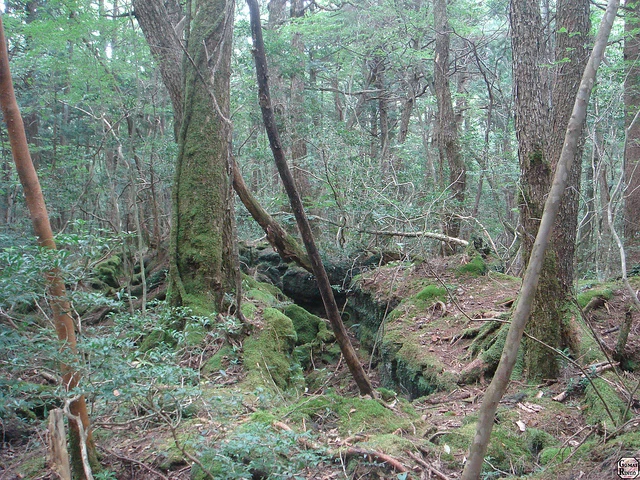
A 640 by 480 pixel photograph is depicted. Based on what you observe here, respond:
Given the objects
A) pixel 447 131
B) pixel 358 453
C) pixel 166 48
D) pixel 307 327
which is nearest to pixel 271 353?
pixel 358 453

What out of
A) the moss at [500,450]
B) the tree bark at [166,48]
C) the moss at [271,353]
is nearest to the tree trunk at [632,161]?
the moss at [500,450]

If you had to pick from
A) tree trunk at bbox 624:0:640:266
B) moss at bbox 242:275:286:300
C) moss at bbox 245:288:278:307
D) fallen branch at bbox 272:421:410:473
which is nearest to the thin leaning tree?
fallen branch at bbox 272:421:410:473

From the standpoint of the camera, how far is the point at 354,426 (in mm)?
4078

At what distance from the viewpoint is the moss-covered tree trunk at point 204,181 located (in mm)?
6371

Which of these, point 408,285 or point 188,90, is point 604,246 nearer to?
point 408,285

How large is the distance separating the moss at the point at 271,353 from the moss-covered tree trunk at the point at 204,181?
70 cm

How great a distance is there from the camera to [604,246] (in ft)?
38.1

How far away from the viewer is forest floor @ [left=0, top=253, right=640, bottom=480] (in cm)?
311

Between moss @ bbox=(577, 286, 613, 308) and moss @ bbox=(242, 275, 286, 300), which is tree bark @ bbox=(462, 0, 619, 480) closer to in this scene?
moss @ bbox=(577, 286, 613, 308)

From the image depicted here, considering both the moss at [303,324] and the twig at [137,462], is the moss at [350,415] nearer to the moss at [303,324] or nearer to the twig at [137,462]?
the twig at [137,462]

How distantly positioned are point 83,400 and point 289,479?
1.38 metres

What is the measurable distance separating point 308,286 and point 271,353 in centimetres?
475

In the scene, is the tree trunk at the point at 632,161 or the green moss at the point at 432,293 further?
the tree trunk at the point at 632,161

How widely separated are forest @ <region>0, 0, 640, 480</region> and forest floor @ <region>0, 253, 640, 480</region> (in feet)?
0.08
